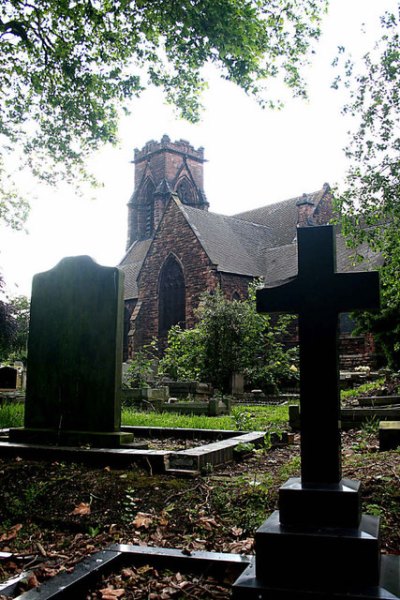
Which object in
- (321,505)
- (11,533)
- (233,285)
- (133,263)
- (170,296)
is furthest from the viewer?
(133,263)

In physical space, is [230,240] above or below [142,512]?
above

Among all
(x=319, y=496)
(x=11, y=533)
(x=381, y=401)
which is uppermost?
(x=381, y=401)

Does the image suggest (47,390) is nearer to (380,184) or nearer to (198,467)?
(198,467)

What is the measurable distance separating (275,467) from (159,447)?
1.50 metres

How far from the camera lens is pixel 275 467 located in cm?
508

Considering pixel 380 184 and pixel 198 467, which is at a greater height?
pixel 380 184

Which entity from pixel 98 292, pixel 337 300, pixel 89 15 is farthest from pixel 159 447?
pixel 89 15

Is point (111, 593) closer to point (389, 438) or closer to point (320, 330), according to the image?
point (320, 330)

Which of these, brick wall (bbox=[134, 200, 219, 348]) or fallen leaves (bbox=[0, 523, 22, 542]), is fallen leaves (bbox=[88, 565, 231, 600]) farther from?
brick wall (bbox=[134, 200, 219, 348])

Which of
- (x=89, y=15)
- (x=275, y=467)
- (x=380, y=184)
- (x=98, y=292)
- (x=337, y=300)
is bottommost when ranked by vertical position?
(x=275, y=467)

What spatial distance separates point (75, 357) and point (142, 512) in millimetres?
2316

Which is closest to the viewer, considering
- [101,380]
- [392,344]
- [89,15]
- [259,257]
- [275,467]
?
[275,467]

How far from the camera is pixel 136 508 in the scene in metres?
3.83

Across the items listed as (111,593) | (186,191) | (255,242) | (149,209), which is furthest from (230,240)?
(111,593)
